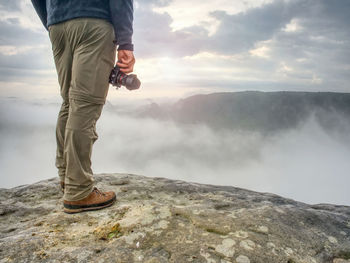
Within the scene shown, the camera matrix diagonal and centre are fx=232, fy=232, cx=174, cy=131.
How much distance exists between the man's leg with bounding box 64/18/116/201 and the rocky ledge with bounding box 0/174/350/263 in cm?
66

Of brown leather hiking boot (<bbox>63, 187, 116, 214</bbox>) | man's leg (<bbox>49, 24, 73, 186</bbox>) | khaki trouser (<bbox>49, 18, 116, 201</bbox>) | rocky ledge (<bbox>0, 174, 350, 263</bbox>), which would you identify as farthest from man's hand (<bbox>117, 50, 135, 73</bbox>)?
rocky ledge (<bbox>0, 174, 350, 263</bbox>)

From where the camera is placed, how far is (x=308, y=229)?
3.37 meters

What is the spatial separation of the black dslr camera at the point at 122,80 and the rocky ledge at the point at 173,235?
194cm

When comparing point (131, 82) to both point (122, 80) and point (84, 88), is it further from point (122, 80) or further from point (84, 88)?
point (84, 88)

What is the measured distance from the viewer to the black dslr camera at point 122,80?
146 inches

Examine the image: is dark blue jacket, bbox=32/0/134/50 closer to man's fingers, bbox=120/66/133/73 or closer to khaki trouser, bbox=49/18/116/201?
khaki trouser, bbox=49/18/116/201

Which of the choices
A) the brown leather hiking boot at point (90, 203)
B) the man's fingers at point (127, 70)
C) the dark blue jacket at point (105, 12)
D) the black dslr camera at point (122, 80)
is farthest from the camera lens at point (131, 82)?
the brown leather hiking boot at point (90, 203)

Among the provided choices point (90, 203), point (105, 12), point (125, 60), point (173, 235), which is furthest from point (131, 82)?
point (173, 235)

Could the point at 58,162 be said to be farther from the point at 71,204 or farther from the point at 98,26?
the point at 98,26

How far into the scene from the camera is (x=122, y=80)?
375cm

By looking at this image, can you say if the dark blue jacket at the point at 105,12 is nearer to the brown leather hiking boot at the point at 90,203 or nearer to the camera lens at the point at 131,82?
the camera lens at the point at 131,82

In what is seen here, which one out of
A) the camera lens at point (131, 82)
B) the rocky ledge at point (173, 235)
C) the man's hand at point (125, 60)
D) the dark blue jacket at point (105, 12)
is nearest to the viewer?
the rocky ledge at point (173, 235)

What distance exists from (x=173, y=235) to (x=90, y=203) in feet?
5.56

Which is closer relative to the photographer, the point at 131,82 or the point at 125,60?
the point at 131,82
